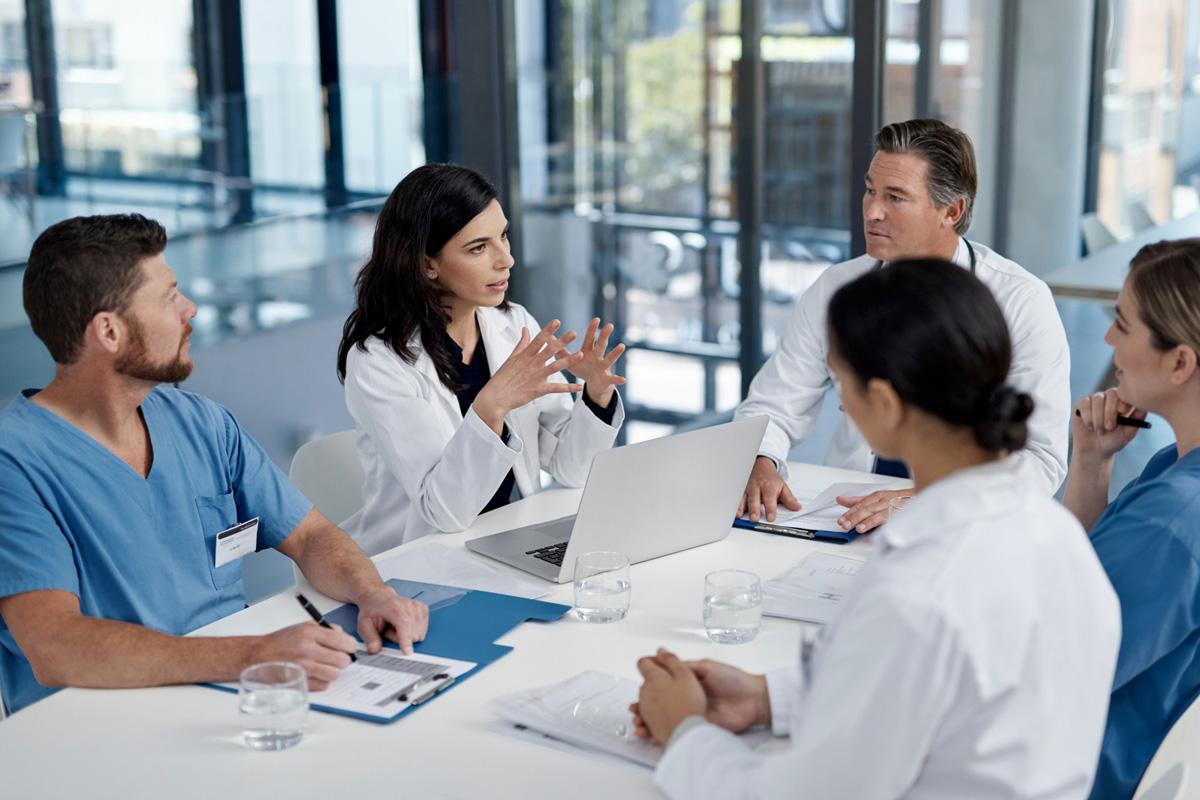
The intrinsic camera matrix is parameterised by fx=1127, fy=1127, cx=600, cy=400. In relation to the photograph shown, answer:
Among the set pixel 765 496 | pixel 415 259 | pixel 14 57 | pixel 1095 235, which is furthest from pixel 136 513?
pixel 1095 235

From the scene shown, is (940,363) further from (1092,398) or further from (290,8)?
(290,8)

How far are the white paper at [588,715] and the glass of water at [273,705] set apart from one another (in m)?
0.24

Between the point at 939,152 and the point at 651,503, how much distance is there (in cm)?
122

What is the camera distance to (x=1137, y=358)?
1556 millimetres

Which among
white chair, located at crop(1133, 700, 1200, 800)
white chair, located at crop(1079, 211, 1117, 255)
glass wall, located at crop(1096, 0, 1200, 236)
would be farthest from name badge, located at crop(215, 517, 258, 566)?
glass wall, located at crop(1096, 0, 1200, 236)

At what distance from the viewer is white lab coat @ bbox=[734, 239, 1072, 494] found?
244cm

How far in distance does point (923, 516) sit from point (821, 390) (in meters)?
1.85

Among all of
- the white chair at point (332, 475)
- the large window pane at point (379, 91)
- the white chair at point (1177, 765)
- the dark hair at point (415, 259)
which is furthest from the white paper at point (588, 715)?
the large window pane at point (379, 91)

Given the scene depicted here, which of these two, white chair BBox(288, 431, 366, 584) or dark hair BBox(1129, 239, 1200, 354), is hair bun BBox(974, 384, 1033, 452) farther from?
white chair BBox(288, 431, 366, 584)

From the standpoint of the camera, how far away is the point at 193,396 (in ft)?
6.49

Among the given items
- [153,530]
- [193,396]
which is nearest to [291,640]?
[153,530]

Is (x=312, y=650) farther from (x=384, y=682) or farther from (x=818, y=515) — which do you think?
(x=818, y=515)

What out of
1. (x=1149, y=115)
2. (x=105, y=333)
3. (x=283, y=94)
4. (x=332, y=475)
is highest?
(x=283, y=94)

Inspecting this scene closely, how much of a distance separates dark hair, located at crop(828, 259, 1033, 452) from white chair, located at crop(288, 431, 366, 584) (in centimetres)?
173
